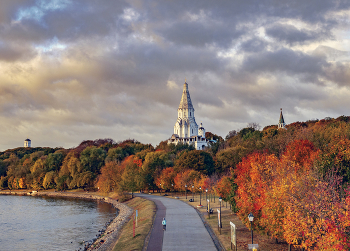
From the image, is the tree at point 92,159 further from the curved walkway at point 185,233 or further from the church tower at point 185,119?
the curved walkway at point 185,233

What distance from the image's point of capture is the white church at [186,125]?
155 meters

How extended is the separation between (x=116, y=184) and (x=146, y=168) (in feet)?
29.9

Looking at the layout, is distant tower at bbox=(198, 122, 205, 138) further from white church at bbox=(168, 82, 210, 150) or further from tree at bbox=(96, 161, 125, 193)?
tree at bbox=(96, 161, 125, 193)

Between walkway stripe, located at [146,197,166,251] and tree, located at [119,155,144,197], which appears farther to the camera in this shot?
Result: tree, located at [119,155,144,197]

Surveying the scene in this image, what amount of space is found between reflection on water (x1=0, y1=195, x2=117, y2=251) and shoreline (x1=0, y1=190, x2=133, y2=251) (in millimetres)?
1724

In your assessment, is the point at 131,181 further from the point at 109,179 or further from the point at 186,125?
the point at 186,125

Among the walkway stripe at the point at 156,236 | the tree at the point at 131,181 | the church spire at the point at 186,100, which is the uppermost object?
the church spire at the point at 186,100

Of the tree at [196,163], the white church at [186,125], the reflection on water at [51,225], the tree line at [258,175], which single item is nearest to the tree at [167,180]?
the tree line at [258,175]

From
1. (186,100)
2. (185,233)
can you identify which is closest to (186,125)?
(186,100)

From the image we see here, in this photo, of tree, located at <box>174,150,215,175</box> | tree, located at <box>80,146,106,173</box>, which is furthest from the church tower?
tree, located at <box>174,150,215,175</box>

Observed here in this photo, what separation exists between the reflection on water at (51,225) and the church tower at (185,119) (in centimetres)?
8613

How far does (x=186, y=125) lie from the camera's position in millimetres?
158125

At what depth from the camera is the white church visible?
155m

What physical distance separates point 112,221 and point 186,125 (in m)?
106
